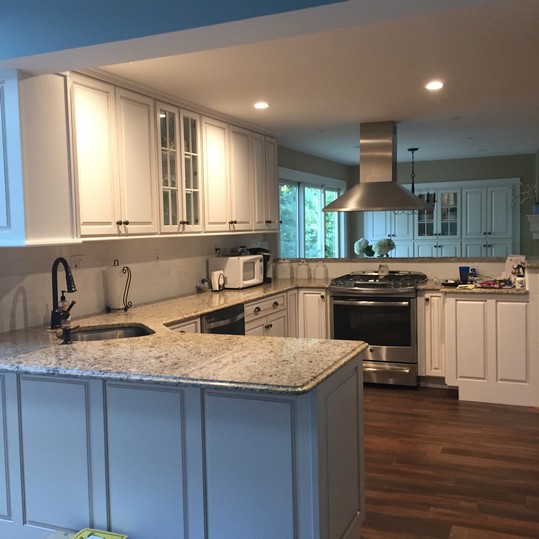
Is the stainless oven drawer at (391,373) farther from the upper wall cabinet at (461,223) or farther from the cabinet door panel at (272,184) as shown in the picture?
the upper wall cabinet at (461,223)

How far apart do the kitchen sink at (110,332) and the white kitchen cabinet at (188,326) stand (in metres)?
0.25

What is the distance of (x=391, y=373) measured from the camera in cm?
519

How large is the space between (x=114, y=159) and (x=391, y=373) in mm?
2995

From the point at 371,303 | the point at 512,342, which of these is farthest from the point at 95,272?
the point at 512,342

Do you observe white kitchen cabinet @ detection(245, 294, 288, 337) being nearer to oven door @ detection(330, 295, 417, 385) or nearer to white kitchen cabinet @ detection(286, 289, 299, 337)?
white kitchen cabinet @ detection(286, 289, 299, 337)

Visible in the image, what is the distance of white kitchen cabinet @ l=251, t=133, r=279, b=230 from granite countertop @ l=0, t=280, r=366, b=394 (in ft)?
8.37

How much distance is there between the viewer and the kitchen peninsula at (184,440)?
2109 millimetres

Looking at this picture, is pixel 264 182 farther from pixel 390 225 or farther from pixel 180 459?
pixel 390 225

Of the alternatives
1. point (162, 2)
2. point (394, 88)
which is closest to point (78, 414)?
point (162, 2)

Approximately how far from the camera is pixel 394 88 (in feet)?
13.7

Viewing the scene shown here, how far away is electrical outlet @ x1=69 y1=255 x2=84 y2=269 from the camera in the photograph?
12.1 ft

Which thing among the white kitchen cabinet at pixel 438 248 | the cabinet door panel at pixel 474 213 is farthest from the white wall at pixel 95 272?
the cabinet door panel at pixel 474 213

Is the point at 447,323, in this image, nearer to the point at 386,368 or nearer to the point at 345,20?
the point at 386,368

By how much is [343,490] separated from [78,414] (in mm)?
1105
